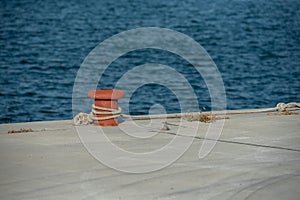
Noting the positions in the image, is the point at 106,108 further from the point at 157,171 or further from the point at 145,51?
the point at 145,51

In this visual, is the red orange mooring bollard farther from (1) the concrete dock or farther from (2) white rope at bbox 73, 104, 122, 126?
(1) the concrete dock

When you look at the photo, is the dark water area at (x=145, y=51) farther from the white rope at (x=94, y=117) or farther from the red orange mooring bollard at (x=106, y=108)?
the red orange mooring bollard at (x=106, y=108)

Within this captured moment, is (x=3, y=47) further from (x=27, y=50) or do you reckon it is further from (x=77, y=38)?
(x=77, y=38)

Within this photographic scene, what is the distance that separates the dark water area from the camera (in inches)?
1105

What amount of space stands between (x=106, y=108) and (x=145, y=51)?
30.4m

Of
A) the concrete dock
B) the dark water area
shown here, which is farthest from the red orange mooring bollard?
the dark water area

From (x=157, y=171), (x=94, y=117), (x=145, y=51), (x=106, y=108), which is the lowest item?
(x=157, y=171)

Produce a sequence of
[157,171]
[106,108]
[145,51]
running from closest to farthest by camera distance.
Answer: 1. [157,171]
2. [106,108]
3. [145,51]

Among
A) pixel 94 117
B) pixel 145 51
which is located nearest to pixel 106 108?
pixel 94 117

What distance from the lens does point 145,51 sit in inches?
1700

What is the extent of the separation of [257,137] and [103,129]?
2587 millimetres

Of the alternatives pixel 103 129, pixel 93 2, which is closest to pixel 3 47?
pixel 103 129

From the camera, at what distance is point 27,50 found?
138ft

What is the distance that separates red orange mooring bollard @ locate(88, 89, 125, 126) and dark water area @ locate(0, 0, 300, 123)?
11.2 m
